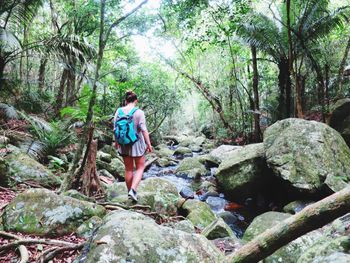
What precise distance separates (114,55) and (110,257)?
1418cm

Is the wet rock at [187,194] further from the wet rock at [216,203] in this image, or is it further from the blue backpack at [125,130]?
the blue backpack at [125,130]

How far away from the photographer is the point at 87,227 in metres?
3.21

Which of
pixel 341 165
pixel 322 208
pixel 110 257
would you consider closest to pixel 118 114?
pixel 110 257

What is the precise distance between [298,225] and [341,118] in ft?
26.8

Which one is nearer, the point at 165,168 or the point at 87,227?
the point at 87,227

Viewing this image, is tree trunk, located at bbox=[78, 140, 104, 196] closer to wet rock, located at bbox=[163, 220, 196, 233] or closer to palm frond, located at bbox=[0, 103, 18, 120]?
wet rock, located at bbox=[163, 220, 196, 233]

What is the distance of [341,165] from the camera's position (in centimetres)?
621

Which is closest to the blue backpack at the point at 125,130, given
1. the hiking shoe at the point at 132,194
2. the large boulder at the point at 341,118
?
the hiking shoe at the point at 132,194

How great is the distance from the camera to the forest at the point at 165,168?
2311 mm

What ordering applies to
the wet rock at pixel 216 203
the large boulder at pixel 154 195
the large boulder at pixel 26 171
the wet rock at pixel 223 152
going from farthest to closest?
the wet rock at pixel 223 152
the wet rock at pixel 216 203
the large boulder at pixel 26 171
the large boulder at pixel 154 195

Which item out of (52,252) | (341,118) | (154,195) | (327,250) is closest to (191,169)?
(341,118)

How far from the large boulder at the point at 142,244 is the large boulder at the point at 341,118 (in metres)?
7.01

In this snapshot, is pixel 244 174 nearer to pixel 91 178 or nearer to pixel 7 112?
pixel 91 178

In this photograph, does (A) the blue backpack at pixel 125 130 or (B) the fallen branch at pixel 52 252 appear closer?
(B) the fallen branch at pixel 52 252
